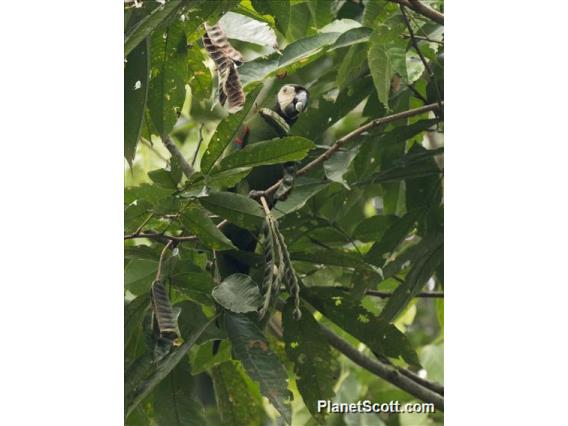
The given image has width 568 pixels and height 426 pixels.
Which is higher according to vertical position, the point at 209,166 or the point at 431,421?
the point at 209,166

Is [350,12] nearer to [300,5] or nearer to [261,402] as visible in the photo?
[300,5]

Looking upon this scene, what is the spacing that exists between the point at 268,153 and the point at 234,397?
0.43 meters

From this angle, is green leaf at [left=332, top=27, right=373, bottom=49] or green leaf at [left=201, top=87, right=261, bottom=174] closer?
green leaf at [left=201, top=87, right=261, bottom=174]

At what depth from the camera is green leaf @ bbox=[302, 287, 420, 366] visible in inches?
53.6

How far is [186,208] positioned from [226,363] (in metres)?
0.32

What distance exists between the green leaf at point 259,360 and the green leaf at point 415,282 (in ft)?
0.99

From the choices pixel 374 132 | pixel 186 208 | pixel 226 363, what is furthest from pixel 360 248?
pixel 186 208

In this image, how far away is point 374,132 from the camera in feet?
5.00

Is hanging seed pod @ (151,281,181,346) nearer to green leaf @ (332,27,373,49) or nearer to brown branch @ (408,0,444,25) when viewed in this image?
green leaf @ (332,27,373,49)

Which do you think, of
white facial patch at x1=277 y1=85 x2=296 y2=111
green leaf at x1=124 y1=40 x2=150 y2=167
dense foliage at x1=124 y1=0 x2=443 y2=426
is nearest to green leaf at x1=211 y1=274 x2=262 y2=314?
dense foliage at x1=124 y1=0 x2=443 y2=426

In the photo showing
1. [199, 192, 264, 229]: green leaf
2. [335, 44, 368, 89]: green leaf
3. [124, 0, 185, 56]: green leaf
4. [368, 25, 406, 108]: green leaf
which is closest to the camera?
[124, 0, 185, 56]: green leaf

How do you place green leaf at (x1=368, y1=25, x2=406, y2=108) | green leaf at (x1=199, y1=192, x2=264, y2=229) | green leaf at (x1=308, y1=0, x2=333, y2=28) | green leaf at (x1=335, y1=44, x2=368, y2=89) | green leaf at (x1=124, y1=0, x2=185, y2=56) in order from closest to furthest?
green leaf at (x1=124, y1=0, x2=185, y2=56) → green leaf at (x1=199, y1=192, x2=264, y2=229) → green leaf at (x1=368, y1=25, x2=406, y2=108) → green leaf at (x1=335, y1=44, x2=368, y2=89) → green leaf at (x1=308, y1=0, x2=333, y2=28)

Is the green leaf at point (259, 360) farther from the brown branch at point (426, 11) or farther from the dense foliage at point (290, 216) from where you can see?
the brown branch at point (426, 11)

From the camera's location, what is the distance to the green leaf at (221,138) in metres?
1.25
